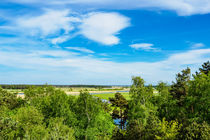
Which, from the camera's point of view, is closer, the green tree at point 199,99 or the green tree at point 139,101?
the green tree at point 199,99

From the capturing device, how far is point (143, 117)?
43000 mm

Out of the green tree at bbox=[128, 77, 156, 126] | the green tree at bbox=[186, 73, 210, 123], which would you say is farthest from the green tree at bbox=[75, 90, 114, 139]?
the green tree at bbox=[186, 73, 210, 123]

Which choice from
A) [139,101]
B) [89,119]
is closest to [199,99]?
[139,101]

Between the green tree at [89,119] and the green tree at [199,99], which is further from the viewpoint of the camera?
the green tree at [89,119]

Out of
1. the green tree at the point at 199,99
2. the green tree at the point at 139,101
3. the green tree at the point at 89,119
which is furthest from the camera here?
the green tree at the point at 89,119

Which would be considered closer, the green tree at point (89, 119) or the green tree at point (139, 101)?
the green tree at point (139, 101)

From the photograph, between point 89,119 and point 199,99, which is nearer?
point 199,99

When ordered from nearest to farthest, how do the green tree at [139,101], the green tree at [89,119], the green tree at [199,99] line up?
the green tree at [199,99]
the green tree at [139,101]
the green tree at [89,119]

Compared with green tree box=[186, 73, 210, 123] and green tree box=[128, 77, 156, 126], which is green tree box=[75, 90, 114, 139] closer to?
green tree box=[128, 77, 156, 126]

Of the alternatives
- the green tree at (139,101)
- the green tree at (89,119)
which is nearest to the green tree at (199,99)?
the green tree at (139,101)

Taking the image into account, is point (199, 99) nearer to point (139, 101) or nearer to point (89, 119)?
point (139, 101)

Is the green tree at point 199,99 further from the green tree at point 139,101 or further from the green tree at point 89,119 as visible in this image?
the green tree at point 89,119

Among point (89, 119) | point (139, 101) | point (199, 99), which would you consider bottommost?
A: point (89, 119)

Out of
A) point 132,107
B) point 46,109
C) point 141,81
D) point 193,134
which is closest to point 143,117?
point 132,107
